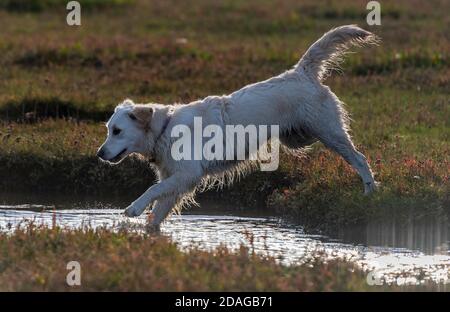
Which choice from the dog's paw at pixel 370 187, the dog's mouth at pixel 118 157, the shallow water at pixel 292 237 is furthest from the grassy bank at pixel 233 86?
the dog's mouth at pixel 118 157

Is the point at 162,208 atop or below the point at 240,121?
below

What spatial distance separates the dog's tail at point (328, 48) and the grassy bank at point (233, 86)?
1.24 m

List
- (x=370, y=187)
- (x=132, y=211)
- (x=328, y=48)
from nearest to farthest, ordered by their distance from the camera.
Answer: (x=132, y=211)
(x=370, y=187)
(x=328, y=48)

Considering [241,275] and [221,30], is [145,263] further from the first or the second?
[221,30]

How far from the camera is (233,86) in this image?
1684 cm

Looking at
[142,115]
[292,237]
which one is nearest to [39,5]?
[142,115]

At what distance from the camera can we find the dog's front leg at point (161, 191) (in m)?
9.87

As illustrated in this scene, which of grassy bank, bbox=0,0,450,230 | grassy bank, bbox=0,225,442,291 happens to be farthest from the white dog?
grassy bank, bbox=0,225,442,291

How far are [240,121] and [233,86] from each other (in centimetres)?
634

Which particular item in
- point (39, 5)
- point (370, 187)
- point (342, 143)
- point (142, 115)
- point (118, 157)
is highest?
point (39, 5)

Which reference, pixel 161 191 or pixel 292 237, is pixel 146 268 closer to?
pixel 161 191

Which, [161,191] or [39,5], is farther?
[39,5]

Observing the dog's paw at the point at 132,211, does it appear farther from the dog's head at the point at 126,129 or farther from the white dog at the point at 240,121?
the dog's head at the point at 126,129

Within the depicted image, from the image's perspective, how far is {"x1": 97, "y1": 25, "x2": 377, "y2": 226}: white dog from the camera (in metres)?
10.3
